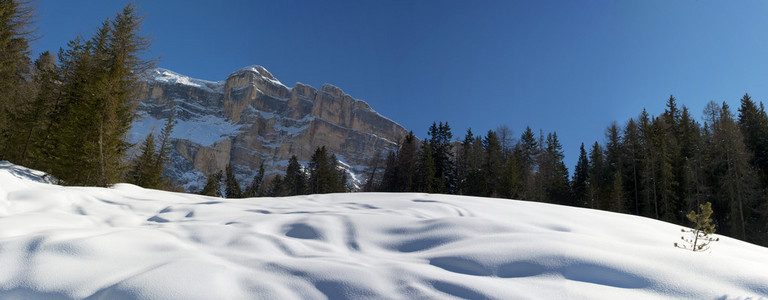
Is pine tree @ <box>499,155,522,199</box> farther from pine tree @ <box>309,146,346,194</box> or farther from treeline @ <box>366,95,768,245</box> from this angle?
pine tree @ <box>309,146,346,194</box>

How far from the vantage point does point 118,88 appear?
945 cm

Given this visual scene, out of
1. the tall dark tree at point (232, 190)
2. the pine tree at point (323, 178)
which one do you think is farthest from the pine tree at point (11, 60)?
the pine tree at point (323, 178)

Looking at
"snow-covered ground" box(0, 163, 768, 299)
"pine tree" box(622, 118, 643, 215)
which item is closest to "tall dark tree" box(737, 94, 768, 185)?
"pine tree" box(622, 118, 643, 215)

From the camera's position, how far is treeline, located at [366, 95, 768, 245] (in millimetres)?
20109

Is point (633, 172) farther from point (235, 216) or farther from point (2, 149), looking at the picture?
point (2, 149)

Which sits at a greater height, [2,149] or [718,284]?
[2,149]

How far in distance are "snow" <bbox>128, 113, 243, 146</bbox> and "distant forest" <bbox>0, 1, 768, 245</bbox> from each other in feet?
230

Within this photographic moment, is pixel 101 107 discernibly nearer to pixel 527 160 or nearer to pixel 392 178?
pixel 392 178

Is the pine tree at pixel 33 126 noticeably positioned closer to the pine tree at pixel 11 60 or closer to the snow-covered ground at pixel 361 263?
the pine tree at pixel 11 60

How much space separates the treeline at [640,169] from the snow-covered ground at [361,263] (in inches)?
946

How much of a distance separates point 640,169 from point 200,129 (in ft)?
388

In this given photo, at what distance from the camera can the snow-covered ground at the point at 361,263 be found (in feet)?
→ 5.59

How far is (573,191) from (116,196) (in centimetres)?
3639

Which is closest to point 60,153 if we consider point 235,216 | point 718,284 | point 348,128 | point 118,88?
point 118,88
